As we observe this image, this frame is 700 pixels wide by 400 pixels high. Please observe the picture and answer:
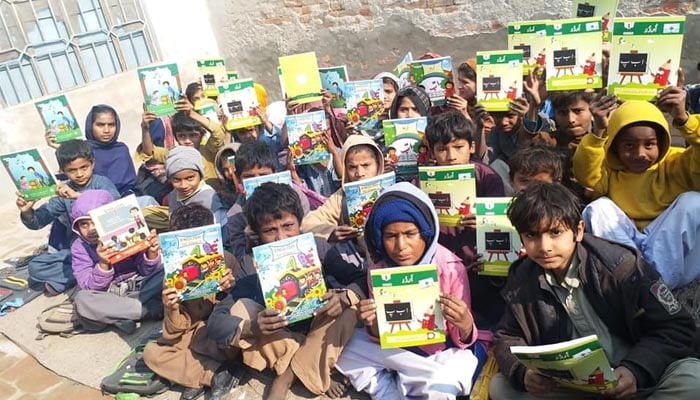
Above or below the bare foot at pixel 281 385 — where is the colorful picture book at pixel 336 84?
above

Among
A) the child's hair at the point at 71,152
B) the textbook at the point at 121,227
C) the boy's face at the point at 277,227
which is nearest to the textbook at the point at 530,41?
the boy's face at the point at 277,227

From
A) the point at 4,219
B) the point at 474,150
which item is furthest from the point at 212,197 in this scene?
the point at 4,219

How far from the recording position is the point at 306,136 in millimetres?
4242

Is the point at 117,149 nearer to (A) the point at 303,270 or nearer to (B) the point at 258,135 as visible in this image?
(B) the point at 258,135

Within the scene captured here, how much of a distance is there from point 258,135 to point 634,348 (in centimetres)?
383

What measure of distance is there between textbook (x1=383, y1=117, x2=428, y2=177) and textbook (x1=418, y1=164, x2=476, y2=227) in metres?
0.78

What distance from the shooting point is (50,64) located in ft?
24.5

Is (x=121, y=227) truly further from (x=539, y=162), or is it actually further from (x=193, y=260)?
(x=539, y=162)

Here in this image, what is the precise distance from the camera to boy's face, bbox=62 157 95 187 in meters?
4.58

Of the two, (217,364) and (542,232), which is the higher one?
(542,232)

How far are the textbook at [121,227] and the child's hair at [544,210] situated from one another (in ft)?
8.70

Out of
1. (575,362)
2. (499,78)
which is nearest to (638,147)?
(499,78)

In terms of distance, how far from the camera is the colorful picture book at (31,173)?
4496 mm

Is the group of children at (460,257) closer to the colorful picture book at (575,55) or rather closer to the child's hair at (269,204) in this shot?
the child's hair at (269,204)
